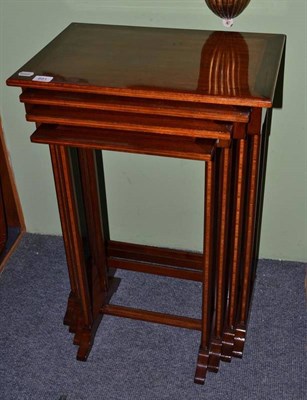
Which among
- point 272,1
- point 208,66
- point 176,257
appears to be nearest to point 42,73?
point 208,66

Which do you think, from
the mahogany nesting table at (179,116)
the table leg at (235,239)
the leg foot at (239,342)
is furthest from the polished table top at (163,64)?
the leg foot at (239,342)

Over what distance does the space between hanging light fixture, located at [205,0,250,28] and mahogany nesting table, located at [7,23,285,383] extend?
42mm

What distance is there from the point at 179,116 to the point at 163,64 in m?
0.16

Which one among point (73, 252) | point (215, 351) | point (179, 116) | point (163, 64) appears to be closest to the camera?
point (179, 116)

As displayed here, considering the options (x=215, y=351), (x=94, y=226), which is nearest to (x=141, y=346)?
(x=215, y=351)

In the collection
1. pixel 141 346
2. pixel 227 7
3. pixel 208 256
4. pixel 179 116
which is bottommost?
pixel 141 346

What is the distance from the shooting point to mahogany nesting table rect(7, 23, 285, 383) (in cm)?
115

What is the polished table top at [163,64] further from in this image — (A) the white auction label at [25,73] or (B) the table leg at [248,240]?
(B) the table leg at [248,240]

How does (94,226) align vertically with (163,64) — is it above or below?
below

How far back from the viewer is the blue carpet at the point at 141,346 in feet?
5.11

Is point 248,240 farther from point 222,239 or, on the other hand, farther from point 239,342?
point 239,342

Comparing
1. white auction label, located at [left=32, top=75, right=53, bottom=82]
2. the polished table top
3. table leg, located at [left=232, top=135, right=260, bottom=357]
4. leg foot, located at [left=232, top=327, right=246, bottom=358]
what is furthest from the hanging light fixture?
leg foot, located at [left=232, top=327, right=246, bottom=358]

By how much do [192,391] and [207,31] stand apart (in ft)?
2.90

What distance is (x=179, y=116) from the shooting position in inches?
45.4
